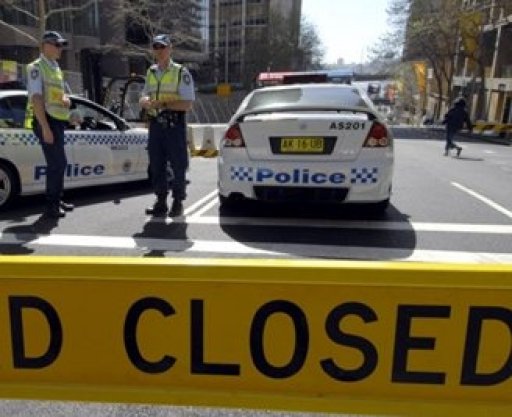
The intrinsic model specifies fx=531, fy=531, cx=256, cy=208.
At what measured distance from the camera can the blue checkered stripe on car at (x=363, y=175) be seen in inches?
198

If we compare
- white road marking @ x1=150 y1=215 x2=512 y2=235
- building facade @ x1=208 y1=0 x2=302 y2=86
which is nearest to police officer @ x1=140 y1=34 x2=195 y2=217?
white road marking @ x1=150 y1=215 x2=512 y2=235

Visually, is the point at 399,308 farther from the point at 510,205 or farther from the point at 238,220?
the point at 510,205

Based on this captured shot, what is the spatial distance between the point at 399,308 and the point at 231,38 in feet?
282

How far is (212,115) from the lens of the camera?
36094 millimetres

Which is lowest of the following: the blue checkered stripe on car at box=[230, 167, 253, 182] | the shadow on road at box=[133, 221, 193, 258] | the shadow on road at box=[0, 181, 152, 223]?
the shadow on road at box=[0, 181, 152, 223]

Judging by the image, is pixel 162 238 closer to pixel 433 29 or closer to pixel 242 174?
pixel 242 174

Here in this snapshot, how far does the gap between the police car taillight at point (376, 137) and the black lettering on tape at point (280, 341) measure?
3.55 meters

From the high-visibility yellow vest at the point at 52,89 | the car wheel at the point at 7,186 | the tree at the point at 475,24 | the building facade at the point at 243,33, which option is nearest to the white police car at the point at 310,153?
the high-visibility yellow vest at the point at 52,89

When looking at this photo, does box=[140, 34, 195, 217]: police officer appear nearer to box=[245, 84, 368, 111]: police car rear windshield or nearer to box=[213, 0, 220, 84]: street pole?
box=[245, 84, 368, 111]: police car rear windshield

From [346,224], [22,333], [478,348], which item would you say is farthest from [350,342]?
[346,224]

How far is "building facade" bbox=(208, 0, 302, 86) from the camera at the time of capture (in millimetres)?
66188

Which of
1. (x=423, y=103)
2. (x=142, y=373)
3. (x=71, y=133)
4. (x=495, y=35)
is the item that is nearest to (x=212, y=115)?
(x=495, y=35)

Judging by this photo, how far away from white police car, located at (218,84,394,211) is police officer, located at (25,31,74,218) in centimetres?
172

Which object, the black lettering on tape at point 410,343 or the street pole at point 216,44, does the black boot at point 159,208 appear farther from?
the street pole at point 216,44
